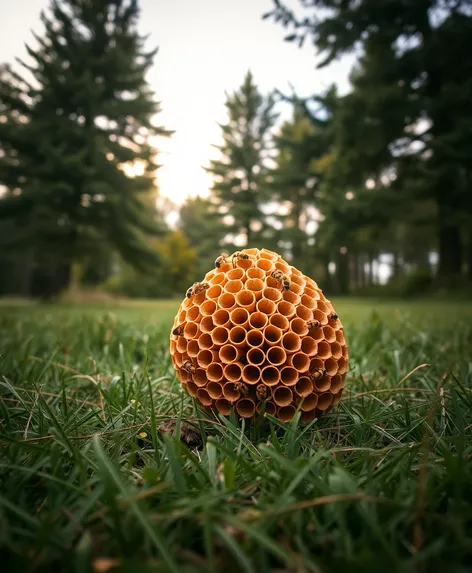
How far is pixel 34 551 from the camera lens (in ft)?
1.67

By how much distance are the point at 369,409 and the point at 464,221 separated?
965 centimetres

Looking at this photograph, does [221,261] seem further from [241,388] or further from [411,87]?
[411,87]

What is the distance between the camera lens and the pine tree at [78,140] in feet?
32.0

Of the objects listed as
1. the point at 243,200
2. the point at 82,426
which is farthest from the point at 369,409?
the point at 243,200

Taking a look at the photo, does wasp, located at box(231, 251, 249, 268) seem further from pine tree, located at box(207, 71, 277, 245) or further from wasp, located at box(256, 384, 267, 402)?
pine tree, located at box(207, 71, 277, 245)

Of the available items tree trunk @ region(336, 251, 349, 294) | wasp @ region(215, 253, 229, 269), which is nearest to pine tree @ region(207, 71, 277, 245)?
tree trunk @ region(336, 251, 349, 294)

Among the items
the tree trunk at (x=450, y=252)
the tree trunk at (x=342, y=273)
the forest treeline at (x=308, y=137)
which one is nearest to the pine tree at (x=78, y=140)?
the forest treeline at (x=308, y=137)

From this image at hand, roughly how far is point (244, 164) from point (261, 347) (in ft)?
67.3

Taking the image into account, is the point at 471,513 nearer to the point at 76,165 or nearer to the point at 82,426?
the point at 82,426

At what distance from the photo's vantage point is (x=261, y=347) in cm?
110

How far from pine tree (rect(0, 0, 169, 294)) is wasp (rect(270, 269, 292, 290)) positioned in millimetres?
9029

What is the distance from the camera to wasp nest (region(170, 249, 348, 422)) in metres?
1.08

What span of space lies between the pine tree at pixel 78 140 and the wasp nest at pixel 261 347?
8.97 meters

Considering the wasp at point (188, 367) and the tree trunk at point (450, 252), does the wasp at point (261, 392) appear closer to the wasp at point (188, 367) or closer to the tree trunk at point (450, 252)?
the wasp at point (188, 367)
